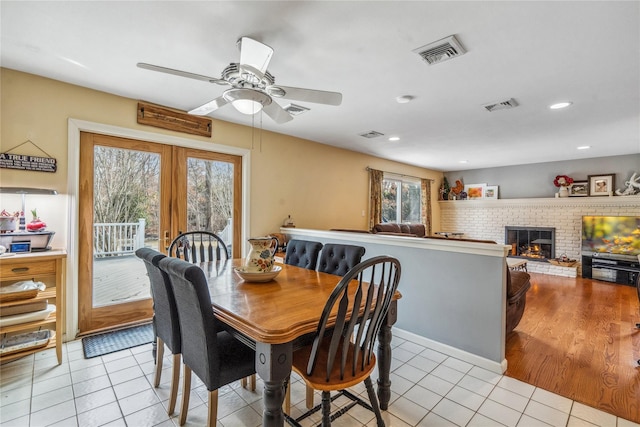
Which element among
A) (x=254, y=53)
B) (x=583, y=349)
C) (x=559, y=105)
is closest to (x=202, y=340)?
(x=254, y=53)

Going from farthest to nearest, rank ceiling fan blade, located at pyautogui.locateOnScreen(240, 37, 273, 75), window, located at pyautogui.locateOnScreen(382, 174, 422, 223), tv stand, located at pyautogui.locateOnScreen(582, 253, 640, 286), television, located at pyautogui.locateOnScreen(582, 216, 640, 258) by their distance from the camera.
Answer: window, located at pyautogui.locateOnScreen(382, 174, 422, 223), television, located at pyautogui.locateOnScreen(582, 216, 640, 258), tv stand, located at pyautogui.locateOnScreen(582, 253, 640, 286), ceiling fan blade, located at pyautogui.locateOnScreen(240, 37, 273, 75)

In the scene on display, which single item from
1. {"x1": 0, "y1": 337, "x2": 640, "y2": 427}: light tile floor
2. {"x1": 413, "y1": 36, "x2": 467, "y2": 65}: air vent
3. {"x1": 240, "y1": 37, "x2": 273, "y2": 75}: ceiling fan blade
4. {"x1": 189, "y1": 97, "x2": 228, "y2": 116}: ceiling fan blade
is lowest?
{"x1": 0, "y1": 337, "x2": 640, "y2": 427}: light tile floor

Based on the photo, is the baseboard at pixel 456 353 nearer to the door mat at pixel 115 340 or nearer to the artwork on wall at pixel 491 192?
the door mat at pixel 115 340

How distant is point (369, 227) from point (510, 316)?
3555 mm

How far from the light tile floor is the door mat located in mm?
161

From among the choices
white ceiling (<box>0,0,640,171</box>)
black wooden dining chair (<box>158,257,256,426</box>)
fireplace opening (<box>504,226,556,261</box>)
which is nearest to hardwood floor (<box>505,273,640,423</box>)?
fireplace opening (<box>504,226,556,261</box>)

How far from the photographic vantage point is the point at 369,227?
6234 mm

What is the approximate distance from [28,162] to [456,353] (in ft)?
13.6

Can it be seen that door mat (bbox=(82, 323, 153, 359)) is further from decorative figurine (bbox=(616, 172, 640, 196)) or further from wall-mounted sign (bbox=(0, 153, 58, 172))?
decorative figurine (bbox=(616, 172, 640, 196))

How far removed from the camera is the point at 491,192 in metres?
7.60

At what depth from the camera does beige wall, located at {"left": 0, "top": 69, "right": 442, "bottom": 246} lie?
2652 mm

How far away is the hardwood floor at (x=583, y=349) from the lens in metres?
2.19

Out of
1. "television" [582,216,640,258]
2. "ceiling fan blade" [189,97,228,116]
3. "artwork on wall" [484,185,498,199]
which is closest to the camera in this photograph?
"ceiling fan blade" [189,97,228,116]

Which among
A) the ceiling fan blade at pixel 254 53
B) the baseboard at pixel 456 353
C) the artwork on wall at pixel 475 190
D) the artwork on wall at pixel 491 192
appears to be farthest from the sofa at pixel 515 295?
the artwork on wall at pixel 475 190
